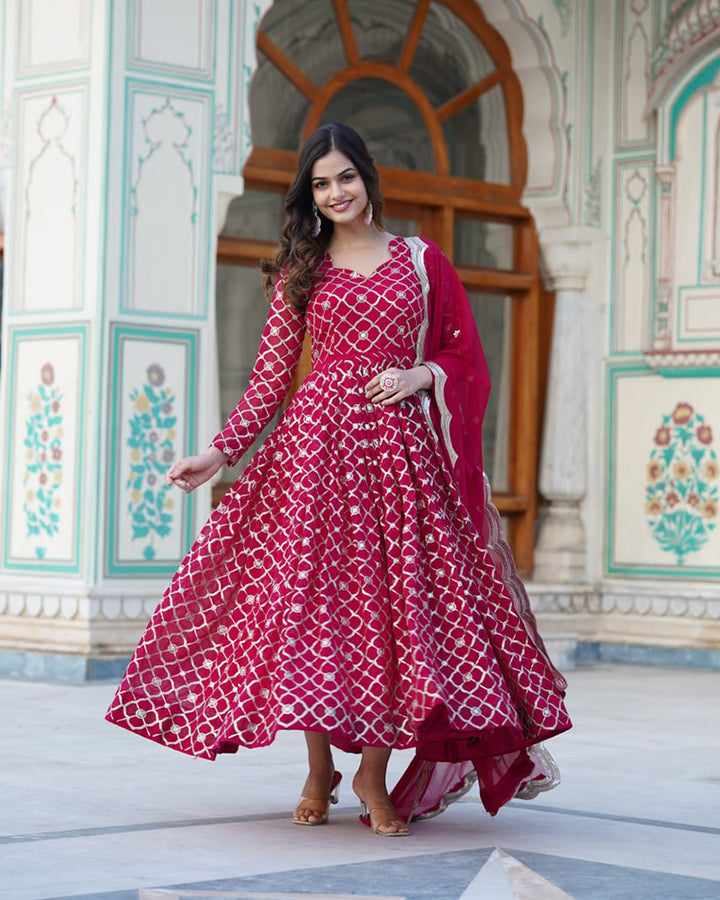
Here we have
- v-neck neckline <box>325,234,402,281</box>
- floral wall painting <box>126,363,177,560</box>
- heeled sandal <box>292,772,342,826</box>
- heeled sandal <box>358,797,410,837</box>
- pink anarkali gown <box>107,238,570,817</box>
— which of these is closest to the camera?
pink anarkali gown <box>107,238,570,817</box>

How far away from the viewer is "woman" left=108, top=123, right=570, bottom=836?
135 inches

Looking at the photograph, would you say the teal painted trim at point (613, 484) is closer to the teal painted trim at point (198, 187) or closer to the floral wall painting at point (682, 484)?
the floral wall painting at point (682, 484)

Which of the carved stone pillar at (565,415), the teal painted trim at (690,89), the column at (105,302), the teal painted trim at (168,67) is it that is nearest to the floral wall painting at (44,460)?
the column at (105,302)

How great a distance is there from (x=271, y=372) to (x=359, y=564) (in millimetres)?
509

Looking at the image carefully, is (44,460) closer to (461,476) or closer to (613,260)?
(613,260)

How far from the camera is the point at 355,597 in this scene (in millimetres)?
3523

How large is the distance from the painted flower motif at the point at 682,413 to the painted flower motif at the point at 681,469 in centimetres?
17

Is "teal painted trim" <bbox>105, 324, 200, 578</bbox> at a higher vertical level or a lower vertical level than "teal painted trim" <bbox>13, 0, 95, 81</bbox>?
lower

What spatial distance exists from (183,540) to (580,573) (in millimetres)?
2184

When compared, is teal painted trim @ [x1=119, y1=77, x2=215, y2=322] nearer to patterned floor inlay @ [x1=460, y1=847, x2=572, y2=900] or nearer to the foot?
the foot

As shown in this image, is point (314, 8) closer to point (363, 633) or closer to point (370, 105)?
point (370, 105)

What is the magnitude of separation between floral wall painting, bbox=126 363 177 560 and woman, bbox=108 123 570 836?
9.17 ft

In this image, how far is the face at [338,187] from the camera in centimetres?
369

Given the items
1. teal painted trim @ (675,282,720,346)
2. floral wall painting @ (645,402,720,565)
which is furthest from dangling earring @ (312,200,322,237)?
floral wall painting @ (645,402,720,565)
